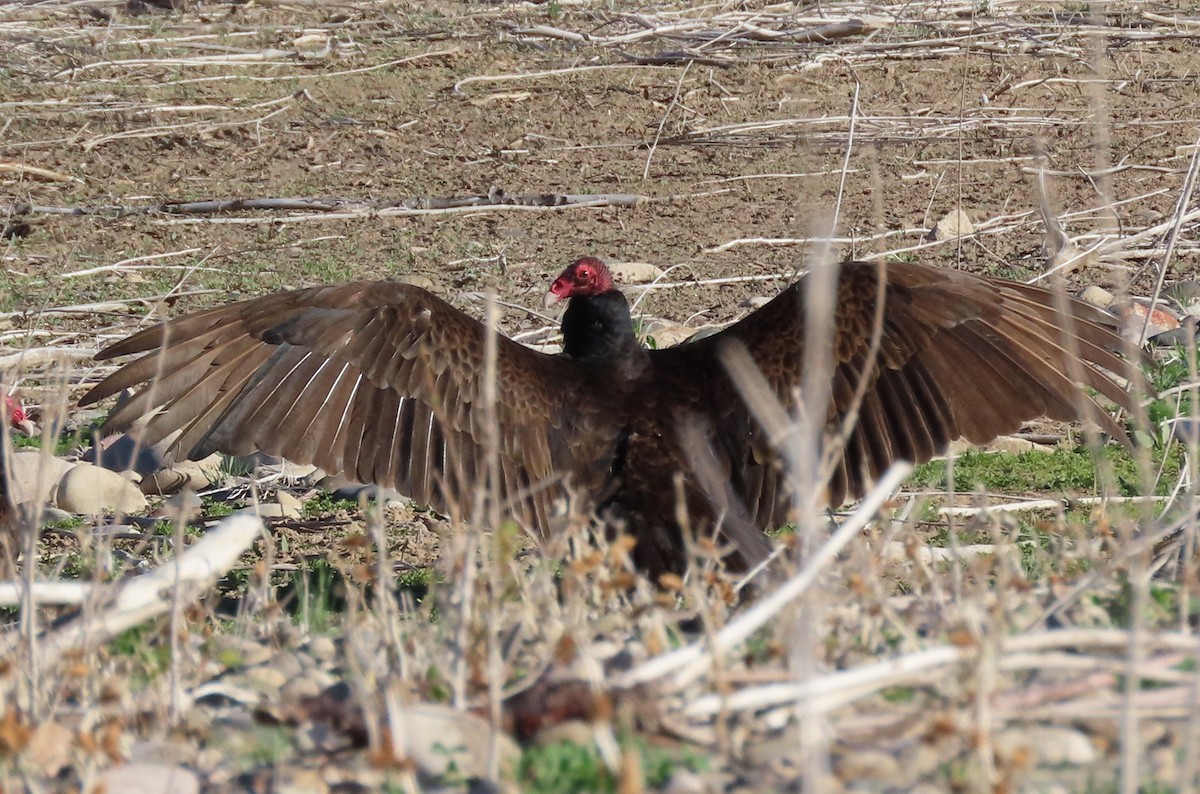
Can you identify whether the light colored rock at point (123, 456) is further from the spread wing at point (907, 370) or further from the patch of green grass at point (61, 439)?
the spread wing at point (907, 370)

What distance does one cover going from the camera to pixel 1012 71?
10570mm

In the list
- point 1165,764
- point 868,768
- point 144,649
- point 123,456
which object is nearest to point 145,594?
point 144,649

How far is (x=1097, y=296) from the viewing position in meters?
7.05

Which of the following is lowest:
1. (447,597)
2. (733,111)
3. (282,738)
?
Answer: (282,738)

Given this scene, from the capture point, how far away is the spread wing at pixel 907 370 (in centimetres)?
448

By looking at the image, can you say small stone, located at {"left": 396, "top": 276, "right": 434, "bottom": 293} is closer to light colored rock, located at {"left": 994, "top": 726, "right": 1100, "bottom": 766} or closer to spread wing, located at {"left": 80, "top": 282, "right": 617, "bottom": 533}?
spread wing, located at {"left": 80, "top": 282, "right": 617, "bottom": 533}

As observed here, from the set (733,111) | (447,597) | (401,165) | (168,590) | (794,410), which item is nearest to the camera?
(447,597)

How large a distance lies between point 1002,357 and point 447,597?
2.43 m

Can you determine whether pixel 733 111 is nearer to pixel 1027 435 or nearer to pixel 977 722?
pixel 1027 435

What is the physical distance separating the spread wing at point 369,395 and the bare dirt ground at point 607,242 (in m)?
0.40

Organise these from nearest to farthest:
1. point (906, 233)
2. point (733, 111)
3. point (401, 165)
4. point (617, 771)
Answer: point (617, 771) < point (906, 233) < point (401, 165) < point (733, 111)

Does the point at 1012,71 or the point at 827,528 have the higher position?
the point at 1012,71

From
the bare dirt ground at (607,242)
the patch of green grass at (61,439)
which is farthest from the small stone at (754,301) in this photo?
the patch of green grass at (61,439)

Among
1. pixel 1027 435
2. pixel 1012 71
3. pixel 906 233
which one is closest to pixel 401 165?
pixel 906 233
